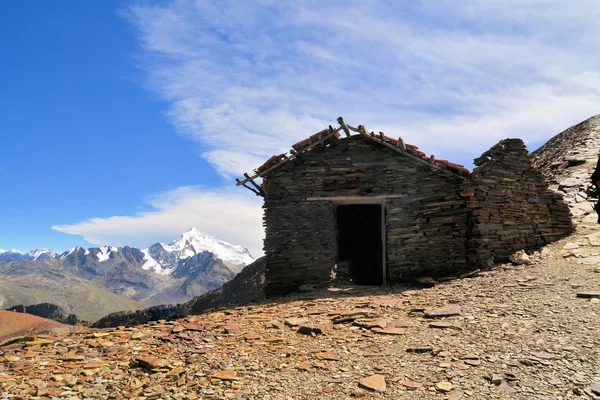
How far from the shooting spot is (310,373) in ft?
19.1

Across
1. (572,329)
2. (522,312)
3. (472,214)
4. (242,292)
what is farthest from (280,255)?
(242,292)

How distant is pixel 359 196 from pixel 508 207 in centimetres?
474

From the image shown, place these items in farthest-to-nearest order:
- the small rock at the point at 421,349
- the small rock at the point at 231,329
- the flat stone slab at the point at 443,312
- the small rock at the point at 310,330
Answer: the flat stone slab at the point at 443,312, the small rock at the point at 231,329, the small rock at the point at 310,330, the small rock at the point at 421,349

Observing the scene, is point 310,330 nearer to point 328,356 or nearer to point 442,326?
point 328,356

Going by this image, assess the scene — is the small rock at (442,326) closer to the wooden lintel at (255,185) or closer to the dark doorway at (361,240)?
the wooden lintel at (255,185)

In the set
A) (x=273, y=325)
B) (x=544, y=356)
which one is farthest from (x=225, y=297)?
(x=544, y=356)

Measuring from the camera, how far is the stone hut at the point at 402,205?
12.7m

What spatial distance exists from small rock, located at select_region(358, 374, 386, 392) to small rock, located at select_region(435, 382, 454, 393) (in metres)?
0.68

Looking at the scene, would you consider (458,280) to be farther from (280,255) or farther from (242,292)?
(242,292)

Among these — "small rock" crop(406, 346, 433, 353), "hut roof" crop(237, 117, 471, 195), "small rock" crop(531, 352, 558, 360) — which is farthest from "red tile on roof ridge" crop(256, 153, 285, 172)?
"small rock" crop(531, 352, 558, 360)

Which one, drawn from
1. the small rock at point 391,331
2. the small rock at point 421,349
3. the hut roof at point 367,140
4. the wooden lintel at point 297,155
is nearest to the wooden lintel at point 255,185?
the hut roof at point 367,140

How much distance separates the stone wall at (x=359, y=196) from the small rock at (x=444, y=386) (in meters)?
7.58

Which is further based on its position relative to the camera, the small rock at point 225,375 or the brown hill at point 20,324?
the brown hill at point 20,324

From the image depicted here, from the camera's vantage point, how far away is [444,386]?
516cm
